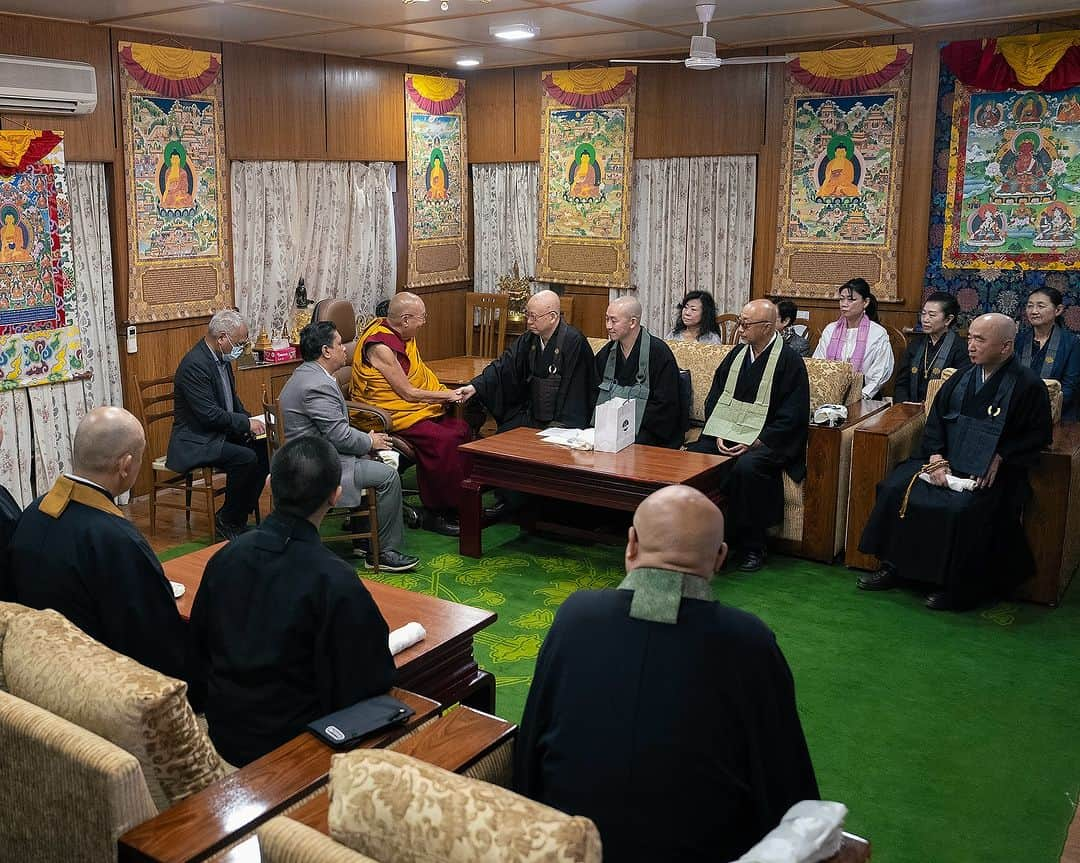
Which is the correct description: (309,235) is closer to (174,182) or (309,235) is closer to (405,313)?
(174,182)

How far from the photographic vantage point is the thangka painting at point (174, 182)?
5.95 metres

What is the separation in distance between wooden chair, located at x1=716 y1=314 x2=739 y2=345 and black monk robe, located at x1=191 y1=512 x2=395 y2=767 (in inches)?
195

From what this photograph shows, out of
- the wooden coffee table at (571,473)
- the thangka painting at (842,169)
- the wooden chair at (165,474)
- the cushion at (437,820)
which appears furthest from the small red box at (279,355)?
the cushion at (437,820)

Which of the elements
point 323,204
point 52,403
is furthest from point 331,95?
point 52,403

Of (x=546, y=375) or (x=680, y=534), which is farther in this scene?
(x=546, y=375)

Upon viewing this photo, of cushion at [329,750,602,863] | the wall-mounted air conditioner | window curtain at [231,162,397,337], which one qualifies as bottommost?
cushion at [329,750,602,863]

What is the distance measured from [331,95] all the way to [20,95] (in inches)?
93.5

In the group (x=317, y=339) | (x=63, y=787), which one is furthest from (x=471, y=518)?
(x=63, y=787)

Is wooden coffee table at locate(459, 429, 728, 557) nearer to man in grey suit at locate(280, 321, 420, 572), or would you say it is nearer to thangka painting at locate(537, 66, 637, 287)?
man in grey suit at locate(280, 321, 420, 572)

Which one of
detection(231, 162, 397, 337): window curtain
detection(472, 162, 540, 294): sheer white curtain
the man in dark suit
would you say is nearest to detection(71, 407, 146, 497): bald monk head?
the man in dark suit

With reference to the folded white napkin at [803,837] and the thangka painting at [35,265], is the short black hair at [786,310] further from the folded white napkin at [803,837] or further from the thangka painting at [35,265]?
the folded white napkin at [803,837]

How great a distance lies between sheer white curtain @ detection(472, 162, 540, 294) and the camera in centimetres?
827

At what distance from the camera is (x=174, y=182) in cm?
622

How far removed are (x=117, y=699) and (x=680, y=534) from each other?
111cm
